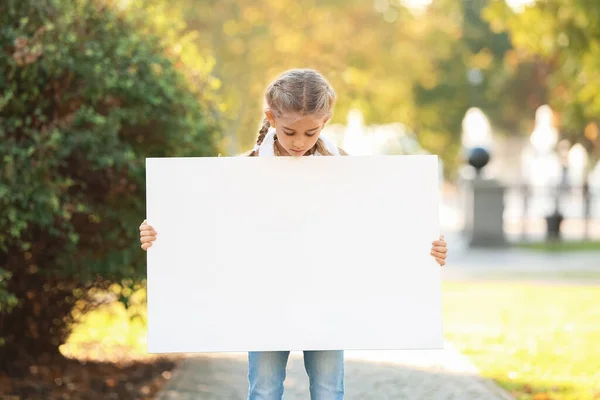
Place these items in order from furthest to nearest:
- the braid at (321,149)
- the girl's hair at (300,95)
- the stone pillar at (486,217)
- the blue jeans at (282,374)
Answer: the stone pillar at (486,217), the braid at (321,149), the blue jeans at (282,374), the girl's hair at (300,95)

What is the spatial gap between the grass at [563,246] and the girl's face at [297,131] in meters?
16.5

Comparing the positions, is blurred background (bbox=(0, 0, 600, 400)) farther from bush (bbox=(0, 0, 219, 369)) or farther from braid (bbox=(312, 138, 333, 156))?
braid (bbox=(312, 138, 333, 156))

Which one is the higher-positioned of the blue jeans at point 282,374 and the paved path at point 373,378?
the blue jeans at point 282,374

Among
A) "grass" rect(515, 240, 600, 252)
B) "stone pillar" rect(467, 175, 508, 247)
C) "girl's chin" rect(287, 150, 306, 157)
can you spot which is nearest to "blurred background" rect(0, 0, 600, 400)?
"girl's chin" rect(287, 150, 306, 157)

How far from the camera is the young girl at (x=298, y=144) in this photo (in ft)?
12.4

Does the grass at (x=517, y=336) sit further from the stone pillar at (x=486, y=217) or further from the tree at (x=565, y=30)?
the stone pillar at (x=486, y=217)

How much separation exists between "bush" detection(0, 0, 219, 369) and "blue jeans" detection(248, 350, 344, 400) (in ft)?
5.62

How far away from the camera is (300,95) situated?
149 inches

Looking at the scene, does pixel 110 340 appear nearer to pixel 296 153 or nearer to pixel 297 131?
pixel 296 153

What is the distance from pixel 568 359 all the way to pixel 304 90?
4.19 metres

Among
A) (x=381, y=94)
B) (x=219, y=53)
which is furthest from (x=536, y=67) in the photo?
(x=219, y=53)

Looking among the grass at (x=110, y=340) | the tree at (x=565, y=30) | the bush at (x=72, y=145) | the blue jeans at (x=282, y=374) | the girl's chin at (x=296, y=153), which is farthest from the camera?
the tree at (x=565, y=30)

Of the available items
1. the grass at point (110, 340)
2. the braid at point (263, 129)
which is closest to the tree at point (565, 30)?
the grass at point (110, 340)

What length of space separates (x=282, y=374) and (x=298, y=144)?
0.99m
